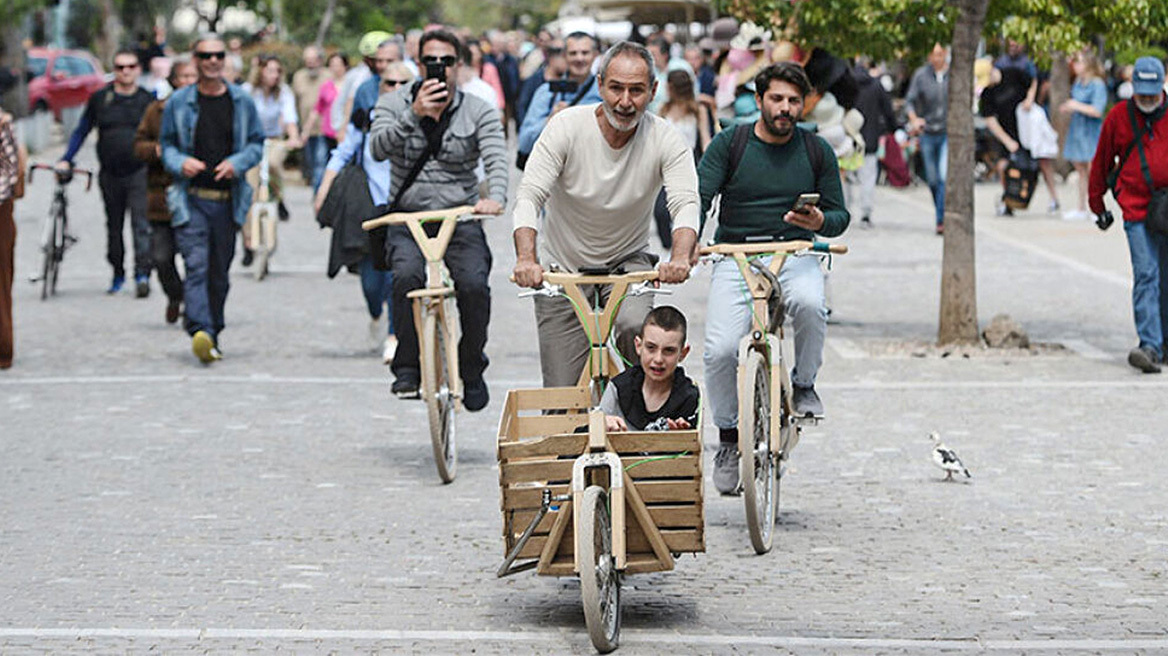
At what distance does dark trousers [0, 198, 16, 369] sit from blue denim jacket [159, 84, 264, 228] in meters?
0.99

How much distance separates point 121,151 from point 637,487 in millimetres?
11323

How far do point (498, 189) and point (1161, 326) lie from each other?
16.5ft

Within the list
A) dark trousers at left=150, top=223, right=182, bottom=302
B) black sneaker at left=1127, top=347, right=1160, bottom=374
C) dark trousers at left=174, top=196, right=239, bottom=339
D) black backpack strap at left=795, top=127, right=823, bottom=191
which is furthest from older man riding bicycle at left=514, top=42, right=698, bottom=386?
dark trousers at left=150, top=223, right=182, bottom=302

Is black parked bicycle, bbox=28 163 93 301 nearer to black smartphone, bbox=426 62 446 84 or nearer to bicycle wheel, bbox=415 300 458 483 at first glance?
black smartphone, bbox=426 62 446 84

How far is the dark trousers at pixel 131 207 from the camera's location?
17.5 m

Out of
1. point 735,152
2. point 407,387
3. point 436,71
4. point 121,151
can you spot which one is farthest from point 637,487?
point 121,151

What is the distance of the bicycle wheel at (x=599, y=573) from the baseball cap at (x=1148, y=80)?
7190 mm

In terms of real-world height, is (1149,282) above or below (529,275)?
below

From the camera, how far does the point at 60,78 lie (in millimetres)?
49125

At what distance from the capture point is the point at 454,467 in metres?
9.66

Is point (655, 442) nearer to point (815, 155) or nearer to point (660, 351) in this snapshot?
point (660, 351)

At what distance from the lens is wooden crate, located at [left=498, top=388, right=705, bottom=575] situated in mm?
6676

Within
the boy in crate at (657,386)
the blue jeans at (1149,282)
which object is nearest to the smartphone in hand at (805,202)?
the boy in crate at (657,386)

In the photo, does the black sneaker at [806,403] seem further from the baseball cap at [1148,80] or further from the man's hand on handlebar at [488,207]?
the baseball cap at [1148,80]
